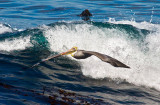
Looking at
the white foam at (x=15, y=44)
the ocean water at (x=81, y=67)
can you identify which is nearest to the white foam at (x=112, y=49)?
the ocean water at (x=81, y=67)

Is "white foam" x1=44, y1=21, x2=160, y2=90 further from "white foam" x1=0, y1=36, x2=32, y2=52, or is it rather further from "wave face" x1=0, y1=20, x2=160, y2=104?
"white foam" x1=0, y1=36, x2=32, y2=52

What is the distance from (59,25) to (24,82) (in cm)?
432

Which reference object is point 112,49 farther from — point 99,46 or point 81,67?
point 81,67

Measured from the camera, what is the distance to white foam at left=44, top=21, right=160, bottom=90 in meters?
8.09

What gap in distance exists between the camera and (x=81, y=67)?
8617 mm

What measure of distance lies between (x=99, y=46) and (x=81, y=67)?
1532 millimetres

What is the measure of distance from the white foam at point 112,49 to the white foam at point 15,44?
0.82m

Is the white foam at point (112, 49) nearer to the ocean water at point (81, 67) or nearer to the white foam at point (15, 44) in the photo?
the ocean water at point (81, 67)

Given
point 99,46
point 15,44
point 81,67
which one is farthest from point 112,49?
point 15,44

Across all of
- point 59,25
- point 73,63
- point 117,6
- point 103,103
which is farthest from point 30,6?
point 103,103

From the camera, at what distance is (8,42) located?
9.84 m

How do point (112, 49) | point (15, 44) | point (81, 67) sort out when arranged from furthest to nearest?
point (15, 44), point (112, 49), point (81, 67)

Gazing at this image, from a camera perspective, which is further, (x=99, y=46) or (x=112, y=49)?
(x=99, y=46)

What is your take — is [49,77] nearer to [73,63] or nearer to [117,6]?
[73,63]
